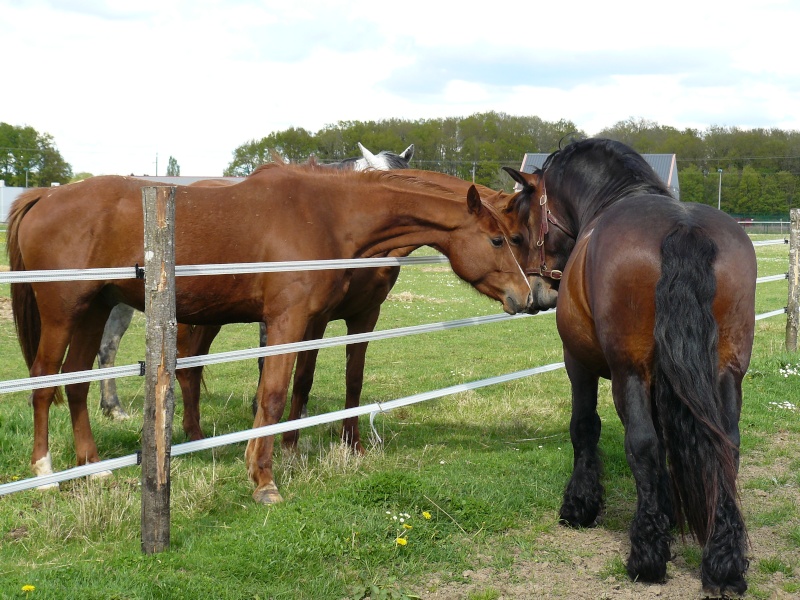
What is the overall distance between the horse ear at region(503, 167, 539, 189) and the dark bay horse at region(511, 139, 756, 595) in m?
1.29

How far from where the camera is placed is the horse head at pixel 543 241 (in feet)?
17.2

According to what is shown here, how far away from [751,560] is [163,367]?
3.17m

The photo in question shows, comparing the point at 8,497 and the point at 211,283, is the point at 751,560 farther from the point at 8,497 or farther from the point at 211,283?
the point at 8,497

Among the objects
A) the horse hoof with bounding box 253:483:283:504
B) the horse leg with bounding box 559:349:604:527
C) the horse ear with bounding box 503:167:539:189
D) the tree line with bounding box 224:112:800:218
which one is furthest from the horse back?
the tree line with bounding box 224:112:800:218

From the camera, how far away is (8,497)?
4668 mm

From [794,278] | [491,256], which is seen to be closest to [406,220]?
[491,256]

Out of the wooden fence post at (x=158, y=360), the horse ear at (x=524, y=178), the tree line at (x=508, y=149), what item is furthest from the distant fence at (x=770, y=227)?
the wooden fence post at (x=158, y=360)

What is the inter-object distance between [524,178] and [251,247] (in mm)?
2009

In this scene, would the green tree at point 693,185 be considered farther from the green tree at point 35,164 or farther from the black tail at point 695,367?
the black tail at point 695,367

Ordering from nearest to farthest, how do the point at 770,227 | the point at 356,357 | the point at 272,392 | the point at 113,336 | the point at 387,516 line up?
1. the point at 387,516
2. the point at 272,392
3. the point at 356,357
4. the point at 113,336
5. the point at 770,227

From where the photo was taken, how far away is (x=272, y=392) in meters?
4.71

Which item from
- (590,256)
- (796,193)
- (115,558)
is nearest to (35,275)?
(115,558)

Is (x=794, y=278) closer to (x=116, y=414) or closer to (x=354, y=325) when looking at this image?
(x=354, y=325)

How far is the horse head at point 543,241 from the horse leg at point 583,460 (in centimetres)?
82
